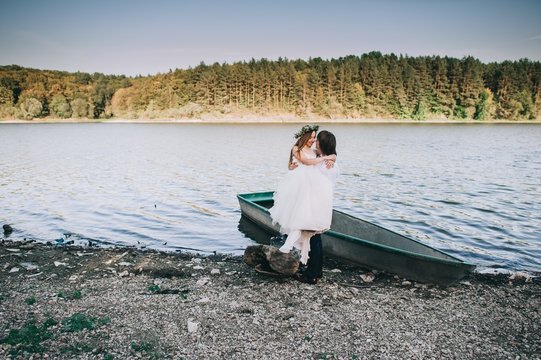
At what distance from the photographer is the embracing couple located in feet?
25.6

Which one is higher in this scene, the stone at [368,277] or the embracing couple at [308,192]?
the embracing couple at [308,192]

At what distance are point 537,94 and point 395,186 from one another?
131118 millimetres

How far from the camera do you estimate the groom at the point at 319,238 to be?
25.7 feet

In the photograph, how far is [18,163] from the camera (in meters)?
33.1

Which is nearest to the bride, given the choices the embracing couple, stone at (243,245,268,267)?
the embracing couple

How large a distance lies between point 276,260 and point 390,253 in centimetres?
252

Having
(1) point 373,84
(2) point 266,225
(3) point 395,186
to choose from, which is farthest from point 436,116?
(2) point 266,225

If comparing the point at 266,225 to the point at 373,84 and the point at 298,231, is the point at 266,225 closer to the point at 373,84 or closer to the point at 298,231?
the point at 298,231

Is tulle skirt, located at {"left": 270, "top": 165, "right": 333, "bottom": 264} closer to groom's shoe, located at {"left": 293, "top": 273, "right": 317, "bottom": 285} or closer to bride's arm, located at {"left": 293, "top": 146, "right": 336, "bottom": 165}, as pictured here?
bride's arm, located at {"left": 293, "top": 146, "right": 336, "bottom": 165}

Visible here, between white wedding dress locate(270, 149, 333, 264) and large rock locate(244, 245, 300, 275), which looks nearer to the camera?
white wedding dress locate(270, 149, 333, 264)

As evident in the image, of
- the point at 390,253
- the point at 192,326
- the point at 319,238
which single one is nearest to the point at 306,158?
the point at 319,238

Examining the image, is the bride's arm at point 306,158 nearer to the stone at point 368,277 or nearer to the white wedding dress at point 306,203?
the white wedding dress at point 306,203

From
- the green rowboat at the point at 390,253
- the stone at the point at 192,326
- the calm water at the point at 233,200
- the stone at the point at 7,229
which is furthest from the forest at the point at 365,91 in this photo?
the stone at the point at 192,326

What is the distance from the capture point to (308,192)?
25.7ft
